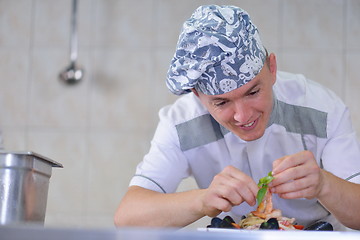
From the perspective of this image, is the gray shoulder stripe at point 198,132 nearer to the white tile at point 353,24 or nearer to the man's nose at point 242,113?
the man's nose at point 242,113

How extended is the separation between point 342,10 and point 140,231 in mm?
2265

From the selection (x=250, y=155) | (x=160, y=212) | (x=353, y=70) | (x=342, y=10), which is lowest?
(x=160, y=212)

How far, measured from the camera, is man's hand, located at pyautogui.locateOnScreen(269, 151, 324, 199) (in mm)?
1143

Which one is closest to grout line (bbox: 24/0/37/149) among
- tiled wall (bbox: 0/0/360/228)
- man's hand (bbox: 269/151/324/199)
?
tiled wall (bbox: 0/0/360/228)

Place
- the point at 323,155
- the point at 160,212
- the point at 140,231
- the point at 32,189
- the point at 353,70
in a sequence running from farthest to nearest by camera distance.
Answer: the point at 353,70 → the point at 323,155 → the point at 160,212 → the point at 32,189 → the point at 140,231

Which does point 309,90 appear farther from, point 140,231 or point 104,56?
point 104,56

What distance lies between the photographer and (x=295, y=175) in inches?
45.2

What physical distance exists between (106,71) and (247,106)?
4.79 ft

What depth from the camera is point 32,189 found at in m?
1.04

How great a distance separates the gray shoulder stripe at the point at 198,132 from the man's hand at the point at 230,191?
0.29 m

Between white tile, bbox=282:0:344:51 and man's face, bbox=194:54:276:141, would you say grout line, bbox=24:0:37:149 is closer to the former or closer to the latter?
white tile, bbox=282:0:344:51

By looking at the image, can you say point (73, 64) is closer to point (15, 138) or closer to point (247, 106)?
point (15, 138)

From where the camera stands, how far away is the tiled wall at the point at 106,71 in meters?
2.52

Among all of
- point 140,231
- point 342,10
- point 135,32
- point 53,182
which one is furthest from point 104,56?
point 140,231
